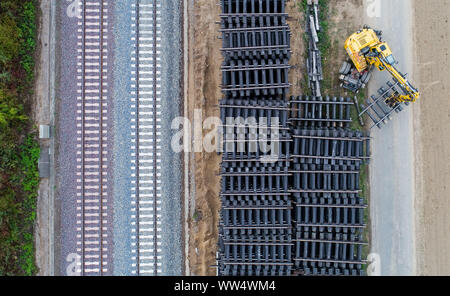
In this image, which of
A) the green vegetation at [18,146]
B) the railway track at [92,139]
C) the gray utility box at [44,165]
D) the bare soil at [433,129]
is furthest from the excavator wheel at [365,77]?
the green vegetation at [18,146]

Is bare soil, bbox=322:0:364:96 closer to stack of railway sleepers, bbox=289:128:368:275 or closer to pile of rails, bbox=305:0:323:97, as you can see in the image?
pile of rails, bbox=305:0:323:97

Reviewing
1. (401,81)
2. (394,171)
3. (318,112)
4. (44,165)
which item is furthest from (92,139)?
(394,171)

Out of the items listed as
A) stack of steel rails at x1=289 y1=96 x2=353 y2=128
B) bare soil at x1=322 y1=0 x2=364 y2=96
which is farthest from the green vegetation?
bare soil at x1=322 y1=0 x2=364 y2=96

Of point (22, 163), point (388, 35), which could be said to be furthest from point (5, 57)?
point (388, 35)

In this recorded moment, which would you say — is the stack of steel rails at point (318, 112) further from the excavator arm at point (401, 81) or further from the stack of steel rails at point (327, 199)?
the excavator arm at point (401, 81)
